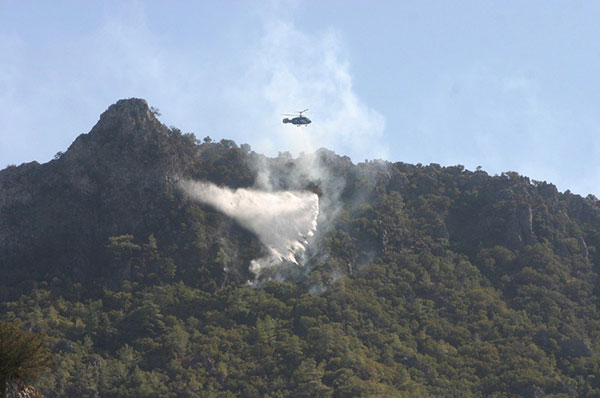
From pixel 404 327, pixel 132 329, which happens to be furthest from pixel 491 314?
pixel 132 329

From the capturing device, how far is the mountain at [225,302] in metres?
158

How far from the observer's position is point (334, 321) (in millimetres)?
173750

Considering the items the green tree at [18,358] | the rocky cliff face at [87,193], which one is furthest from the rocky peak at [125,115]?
the green tree at [18,358]

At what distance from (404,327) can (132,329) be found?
139 ft

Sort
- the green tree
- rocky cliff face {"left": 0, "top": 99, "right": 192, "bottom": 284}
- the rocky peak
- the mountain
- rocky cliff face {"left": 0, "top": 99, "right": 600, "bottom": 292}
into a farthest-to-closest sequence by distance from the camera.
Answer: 1. the rocky peak
2. rocky cliff face {"left": 0, "top": 99, "right": 192, "bottom": 284}
3. rocky cliff face {"left": 0, "top": 99, "right": 600, "bottom": 292}
4. the mountain
5. the green tree

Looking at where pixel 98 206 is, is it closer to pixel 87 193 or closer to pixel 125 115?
pixel 87 193

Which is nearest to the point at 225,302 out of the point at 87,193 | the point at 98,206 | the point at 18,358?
the point at 98,206

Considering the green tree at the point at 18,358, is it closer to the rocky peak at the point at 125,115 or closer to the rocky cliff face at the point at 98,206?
the rocky cliff face at the point at 98,206

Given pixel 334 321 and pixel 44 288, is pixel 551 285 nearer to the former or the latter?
pixel 334 321

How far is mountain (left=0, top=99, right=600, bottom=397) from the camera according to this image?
158 metres

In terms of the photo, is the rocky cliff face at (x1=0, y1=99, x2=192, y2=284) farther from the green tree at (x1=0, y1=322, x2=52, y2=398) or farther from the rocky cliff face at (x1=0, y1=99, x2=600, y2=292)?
the green tree at (x1=0, y1=322, x2=52, y2=398)

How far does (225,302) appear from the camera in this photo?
176125 mm

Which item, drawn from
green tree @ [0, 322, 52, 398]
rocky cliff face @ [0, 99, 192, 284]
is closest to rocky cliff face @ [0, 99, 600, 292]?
rocky cliff face @ [0, 99, 192, 284]

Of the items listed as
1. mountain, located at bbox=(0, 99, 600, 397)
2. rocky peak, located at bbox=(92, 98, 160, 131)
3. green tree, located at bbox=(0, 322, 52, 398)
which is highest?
rocky peak, located at bbox=(92, 98, 160, 131)
